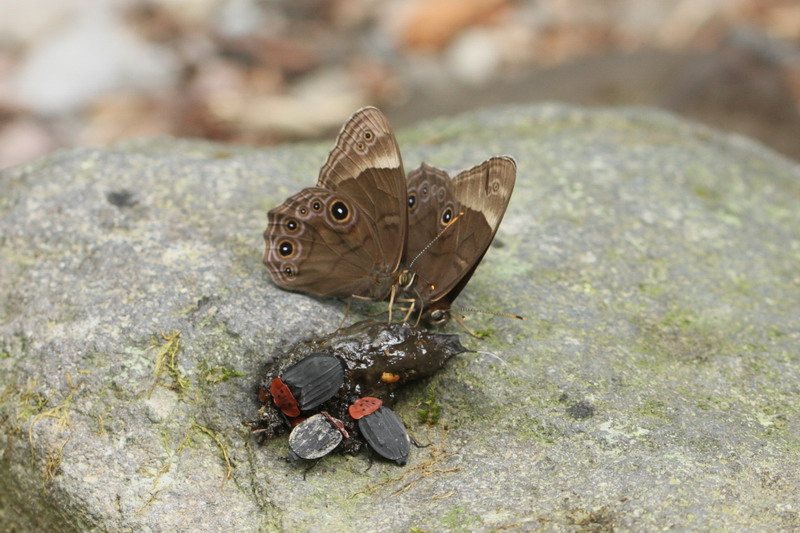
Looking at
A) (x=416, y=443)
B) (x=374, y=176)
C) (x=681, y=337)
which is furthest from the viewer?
(x=681, y=337)

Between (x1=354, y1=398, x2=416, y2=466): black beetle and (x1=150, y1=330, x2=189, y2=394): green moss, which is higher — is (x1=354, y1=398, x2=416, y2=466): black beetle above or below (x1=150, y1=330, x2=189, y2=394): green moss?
below

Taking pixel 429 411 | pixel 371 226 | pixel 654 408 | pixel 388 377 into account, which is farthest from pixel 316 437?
pixel 654 408

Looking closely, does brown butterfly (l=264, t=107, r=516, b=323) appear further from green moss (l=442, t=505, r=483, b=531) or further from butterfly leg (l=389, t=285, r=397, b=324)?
green moss (l=442, t=505, r=483, b=531)

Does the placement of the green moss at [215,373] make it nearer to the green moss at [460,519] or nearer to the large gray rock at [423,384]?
the large gray rock at [423,384]

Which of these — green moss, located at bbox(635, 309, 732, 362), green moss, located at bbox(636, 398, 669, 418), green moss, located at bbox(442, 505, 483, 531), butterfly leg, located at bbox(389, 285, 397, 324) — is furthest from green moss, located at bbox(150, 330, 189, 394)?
green moss, located at bbox(635, 309, 732, 362)

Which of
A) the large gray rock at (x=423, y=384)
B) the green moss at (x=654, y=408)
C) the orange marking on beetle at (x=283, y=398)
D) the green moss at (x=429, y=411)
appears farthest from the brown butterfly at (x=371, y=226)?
the green moss at (x=654, y=408)

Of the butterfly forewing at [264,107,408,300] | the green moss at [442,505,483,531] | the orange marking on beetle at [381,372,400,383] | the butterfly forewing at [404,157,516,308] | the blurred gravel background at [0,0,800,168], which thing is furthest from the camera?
the blurred gravel background at [0,0,800,168]

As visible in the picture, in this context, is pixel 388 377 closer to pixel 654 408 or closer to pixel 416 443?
Answer: pixel 416 443
